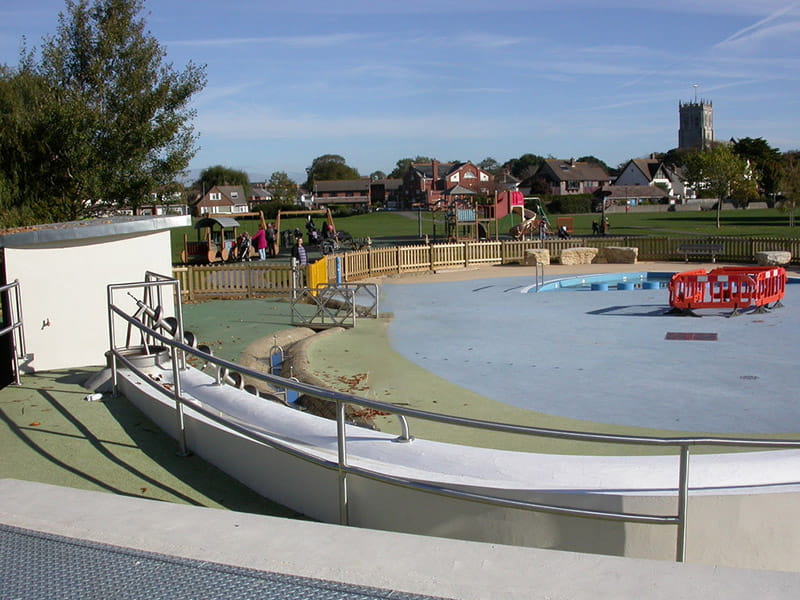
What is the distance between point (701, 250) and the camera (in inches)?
1379

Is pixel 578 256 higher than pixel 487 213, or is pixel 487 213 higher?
pixel 487 213

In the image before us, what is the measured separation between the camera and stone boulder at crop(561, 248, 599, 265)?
118ft

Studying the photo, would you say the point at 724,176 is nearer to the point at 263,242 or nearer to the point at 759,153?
the point at 759,153

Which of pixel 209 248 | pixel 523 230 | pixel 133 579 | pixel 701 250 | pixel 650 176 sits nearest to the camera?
pixel 133 579

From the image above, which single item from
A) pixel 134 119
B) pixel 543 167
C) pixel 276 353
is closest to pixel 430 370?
pixel 276 353

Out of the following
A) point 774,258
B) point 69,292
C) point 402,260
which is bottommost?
point 774,258

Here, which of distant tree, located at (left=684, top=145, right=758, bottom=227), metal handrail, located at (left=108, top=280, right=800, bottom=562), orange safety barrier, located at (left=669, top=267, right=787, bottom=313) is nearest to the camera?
metal handrail, located at (left=108, top=280, right=800, bottom=562)

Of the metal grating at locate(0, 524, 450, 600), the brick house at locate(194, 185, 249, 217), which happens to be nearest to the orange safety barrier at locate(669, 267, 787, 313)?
the metal grating at locate(0, 524, 450, 600)

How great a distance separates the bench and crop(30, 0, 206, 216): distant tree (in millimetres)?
→ 23592

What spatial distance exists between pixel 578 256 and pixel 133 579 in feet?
114

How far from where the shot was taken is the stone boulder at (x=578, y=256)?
118 feet

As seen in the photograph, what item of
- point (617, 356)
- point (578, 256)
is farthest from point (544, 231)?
point (617, 356)

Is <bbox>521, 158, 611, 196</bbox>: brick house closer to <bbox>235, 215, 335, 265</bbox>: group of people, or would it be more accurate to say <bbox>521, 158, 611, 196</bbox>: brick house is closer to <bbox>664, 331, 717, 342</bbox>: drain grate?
<bbox>235, 215, 335, 265</bbox>: group of people

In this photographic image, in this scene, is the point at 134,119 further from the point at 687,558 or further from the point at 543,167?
the point at 543,167
